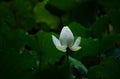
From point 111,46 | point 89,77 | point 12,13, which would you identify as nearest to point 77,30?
point 111,46

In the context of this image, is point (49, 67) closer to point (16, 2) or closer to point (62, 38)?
point (62, 38)

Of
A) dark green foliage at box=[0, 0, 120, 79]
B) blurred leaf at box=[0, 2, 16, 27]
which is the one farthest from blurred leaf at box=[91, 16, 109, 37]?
blurred leaf at box=[0, 2, 16, 27]

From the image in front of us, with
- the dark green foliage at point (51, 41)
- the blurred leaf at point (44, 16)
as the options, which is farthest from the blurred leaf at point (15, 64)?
the blurred leaf at point (44, 16)

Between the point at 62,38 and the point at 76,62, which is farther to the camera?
the point at 76,62

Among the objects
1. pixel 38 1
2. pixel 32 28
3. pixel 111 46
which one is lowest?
pixel 111 46

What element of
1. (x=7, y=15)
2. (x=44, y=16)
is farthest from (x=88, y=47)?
(x=44, y=16)

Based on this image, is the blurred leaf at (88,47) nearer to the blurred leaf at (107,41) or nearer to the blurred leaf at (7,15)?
the blurred leaf at (107,41)

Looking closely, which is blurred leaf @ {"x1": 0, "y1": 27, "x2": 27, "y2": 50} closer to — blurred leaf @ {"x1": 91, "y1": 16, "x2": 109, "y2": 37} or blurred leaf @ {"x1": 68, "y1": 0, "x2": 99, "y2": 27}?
blurred leaf @ {"x1": 91, "y1": 16, "x2": 109, "y2": 37}

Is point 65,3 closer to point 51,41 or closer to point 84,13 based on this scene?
point 84,13

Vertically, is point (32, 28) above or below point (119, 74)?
above
